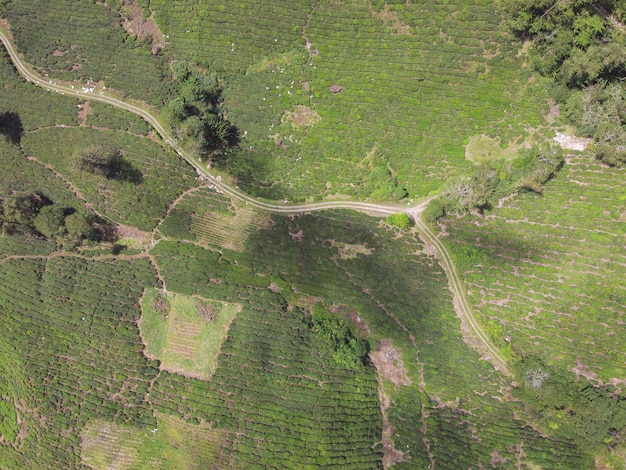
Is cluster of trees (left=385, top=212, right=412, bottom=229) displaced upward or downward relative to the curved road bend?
upward

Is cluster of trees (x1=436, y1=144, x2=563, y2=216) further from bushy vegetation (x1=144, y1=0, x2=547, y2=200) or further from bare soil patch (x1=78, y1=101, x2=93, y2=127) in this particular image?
bare soil patch (x1=78, y1=101, x2=93, y2=127)

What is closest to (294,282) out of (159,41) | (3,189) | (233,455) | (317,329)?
(317,329)

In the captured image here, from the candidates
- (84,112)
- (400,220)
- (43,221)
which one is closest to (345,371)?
(400,220)

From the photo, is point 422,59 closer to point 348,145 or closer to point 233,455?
point 348,145

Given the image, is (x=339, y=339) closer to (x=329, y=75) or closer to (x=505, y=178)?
(x=505, y=178)

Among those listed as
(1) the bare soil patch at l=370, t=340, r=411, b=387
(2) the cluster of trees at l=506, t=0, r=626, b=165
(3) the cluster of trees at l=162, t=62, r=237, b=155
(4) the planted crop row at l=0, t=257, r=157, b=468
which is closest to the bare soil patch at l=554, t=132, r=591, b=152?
(2) the cluster of trees at l=506, t=0, r=626, b=165
